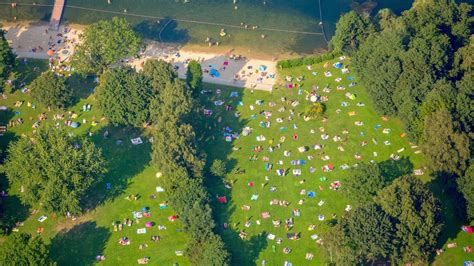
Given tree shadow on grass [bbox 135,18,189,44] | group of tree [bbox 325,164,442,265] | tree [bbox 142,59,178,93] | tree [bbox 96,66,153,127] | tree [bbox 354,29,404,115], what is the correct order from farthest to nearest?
tree shadow on grass [bbox 135,18,189,44]
tree [bbox 142,59,178,93]
tree [bbox 354,29,404,115]
tree [bbox 96,66,153,127]
group of tree [bbox 325,164,442,265]

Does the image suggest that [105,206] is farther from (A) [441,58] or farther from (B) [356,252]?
(A) [441,58]

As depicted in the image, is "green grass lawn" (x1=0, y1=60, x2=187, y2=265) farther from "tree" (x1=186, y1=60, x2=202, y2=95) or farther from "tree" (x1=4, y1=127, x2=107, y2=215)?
"tree" (x1=186, y1=60, x2=202, y2=95)

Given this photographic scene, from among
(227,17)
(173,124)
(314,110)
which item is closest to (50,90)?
(173,124)

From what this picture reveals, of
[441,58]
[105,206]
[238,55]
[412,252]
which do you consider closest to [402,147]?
[441,58]

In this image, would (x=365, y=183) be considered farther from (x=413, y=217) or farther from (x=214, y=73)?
(x=214, y=73)

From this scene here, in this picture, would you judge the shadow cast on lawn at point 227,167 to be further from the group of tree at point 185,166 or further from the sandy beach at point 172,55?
the sandy beach at point 172,55

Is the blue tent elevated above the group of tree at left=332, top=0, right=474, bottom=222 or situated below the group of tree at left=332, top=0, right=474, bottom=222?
below

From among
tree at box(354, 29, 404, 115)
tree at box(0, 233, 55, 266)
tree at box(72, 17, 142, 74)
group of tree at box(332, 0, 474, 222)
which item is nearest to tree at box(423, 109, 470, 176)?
group of tree at box(332, 0, 474, 222)
